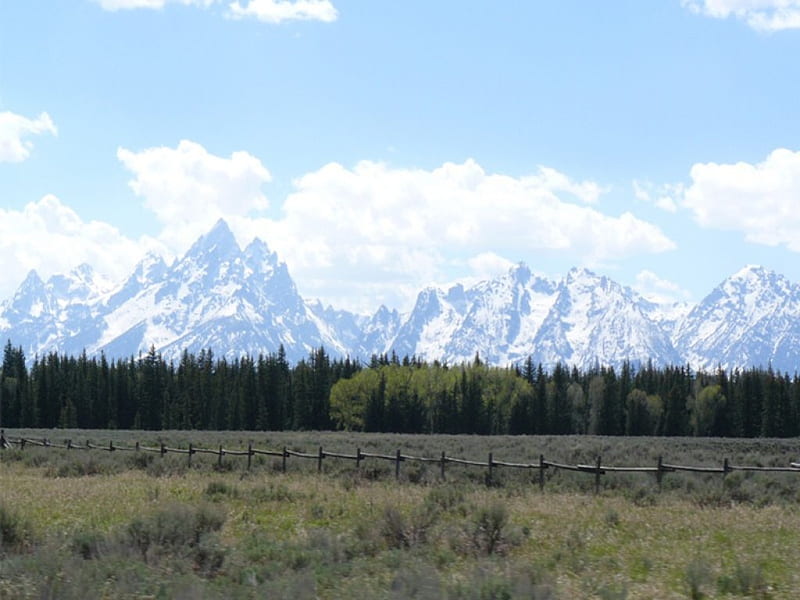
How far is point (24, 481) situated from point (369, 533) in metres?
16.3

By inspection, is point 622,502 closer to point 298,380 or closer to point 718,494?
point 718,494

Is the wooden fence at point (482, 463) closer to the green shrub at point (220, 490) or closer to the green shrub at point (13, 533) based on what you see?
the green shrub at point (220, 490)

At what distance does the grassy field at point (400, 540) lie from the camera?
11.4m

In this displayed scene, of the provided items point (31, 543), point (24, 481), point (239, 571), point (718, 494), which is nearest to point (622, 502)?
point (718, 494)

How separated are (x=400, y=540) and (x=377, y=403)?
112696 mm

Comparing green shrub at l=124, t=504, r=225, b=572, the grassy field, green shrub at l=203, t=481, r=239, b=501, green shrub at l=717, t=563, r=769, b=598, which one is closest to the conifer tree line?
green shrub at l=203, t=481, r=239, b=501

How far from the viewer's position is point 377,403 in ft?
420

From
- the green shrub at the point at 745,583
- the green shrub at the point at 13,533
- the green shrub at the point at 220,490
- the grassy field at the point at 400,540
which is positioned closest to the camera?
the grassy field at the point at 400,540

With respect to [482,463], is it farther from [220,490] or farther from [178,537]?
[178,537]

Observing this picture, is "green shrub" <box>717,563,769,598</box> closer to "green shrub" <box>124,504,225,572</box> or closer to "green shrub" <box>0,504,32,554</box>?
"green shrub" <box>124,504,225,572</box>

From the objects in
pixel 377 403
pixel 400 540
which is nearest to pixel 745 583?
pixel 400 540

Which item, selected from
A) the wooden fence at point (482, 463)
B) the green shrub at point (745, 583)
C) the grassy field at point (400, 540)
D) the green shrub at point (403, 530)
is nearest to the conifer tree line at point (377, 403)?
the wooden fence at point (482, 463)

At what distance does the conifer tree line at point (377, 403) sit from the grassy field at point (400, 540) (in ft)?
337

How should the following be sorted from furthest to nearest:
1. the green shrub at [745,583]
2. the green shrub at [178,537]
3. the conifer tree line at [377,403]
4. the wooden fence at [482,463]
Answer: the conifer tree line at [377,403] → the wooden fence at [482,463] → the green shrub at [178,537] → the green shrub at [745,583]
